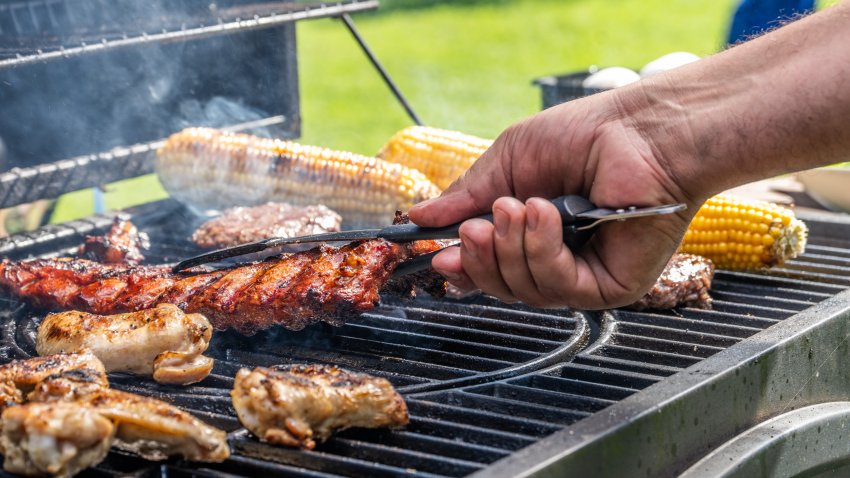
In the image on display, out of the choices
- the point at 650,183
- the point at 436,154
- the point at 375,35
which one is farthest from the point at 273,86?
the point at 375,35

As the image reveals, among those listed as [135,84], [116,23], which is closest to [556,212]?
[135,84]

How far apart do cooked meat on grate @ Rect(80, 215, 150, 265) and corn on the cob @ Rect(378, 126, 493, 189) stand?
4.81ft

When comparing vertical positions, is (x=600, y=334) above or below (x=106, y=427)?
below

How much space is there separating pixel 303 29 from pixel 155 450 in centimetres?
1792

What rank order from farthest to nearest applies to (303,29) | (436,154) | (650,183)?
→ (303,29) → (436,154) → (650,183)

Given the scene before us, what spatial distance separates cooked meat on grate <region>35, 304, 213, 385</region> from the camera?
270cm

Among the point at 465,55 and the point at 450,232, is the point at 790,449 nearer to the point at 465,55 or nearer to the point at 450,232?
the point at 450,232

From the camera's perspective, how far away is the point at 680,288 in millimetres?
3414

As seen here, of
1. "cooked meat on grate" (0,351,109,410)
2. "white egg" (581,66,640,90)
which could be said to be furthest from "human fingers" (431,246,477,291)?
"white egg" (581,66,640,90)

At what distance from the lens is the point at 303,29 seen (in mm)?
19453

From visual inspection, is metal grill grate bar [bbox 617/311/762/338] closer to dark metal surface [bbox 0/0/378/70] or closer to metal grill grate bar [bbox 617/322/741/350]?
metal grill grate bar [bbox 617/322/741/350]

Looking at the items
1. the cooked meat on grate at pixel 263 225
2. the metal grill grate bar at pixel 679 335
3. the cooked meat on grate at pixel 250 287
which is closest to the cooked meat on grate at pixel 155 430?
the cooked meat on grate at pixel 250 287

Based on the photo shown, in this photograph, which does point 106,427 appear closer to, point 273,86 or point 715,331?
point 715,331

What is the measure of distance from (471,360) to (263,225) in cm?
139
